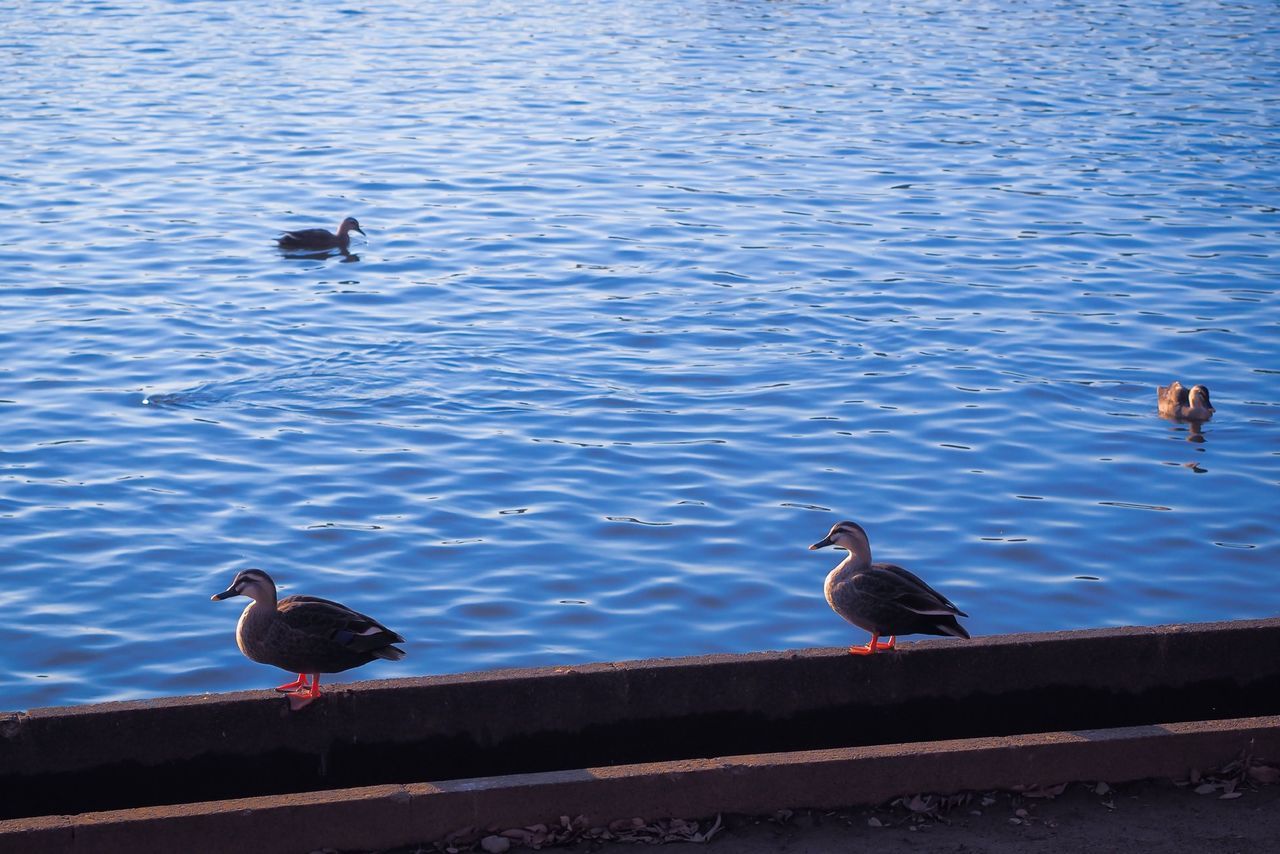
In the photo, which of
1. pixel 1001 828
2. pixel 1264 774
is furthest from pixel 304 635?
pixel 1264 774

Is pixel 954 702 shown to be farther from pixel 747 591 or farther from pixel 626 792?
pixel 747 591

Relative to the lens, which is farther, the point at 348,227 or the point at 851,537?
the point at 348,227

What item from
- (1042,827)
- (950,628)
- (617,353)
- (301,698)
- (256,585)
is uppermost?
(256,585)

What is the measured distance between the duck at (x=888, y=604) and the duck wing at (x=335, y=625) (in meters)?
2.24

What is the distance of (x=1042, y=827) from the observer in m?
6.88

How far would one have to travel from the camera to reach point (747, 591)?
11133mm

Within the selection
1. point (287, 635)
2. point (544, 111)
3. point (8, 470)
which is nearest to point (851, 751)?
point (287, 635)

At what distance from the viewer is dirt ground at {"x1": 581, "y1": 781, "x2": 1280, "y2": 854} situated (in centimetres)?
671

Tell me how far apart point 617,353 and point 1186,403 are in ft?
17.3

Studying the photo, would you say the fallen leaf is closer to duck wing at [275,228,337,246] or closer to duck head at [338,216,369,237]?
duck wing at [275,228,337,246]

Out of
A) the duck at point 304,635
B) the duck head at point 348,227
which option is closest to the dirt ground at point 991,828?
the duck at point 304,635

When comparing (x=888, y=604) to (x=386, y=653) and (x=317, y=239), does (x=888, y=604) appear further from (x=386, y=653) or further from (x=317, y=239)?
(x=317, y=239)

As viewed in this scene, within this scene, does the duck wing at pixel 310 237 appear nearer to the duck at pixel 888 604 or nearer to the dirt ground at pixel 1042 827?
the duck at pixel 888 604

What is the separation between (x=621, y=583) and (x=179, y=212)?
1245 centimetres
